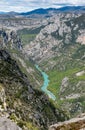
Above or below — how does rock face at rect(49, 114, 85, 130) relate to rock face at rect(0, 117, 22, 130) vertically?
below

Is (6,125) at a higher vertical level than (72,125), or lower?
higher

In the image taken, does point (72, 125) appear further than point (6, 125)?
Yes

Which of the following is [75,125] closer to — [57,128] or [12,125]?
[57,128]

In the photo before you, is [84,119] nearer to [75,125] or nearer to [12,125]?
[75,125]

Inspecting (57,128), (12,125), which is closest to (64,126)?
(57,128)

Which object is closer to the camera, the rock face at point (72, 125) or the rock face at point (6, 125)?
the rock face at point (6, 125)

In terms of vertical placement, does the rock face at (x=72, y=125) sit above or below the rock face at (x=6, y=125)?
below

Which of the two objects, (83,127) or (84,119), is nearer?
(83,127)

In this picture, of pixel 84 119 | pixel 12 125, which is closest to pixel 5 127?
pixel 12 125

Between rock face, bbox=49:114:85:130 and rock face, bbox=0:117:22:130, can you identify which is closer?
rock face, bbox=0:117:22:130
